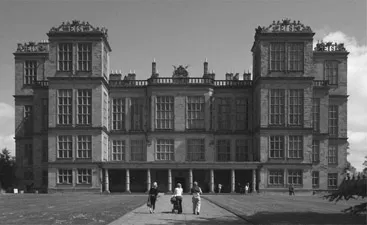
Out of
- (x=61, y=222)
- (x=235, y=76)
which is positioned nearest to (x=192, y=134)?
(x=235, y=76)

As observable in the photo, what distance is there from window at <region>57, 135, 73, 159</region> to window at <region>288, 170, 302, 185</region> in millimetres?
29093

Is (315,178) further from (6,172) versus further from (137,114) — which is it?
(6,172)

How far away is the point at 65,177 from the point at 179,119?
58.0 feet

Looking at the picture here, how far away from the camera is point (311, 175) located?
68562mm

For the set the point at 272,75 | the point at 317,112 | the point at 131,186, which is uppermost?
the point at 272,75

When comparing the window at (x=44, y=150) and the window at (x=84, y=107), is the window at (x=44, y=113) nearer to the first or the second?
the window at (x=44, y=150)

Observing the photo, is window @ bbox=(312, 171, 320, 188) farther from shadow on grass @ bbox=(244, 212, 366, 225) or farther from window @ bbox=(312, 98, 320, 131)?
shadow on grass @ bbox=(244, 212, 366, 225)

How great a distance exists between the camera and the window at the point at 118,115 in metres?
75.9

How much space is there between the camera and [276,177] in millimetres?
68875

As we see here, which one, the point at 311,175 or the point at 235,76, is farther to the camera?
the point at 235,76

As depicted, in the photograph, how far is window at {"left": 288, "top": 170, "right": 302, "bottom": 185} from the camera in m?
68.6

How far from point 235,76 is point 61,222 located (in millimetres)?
61759

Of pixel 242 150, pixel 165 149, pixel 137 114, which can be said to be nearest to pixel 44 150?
pixel 137 114

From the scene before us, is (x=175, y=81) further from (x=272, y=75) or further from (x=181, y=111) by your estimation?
(x=272, y=75)
